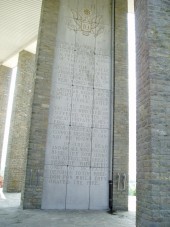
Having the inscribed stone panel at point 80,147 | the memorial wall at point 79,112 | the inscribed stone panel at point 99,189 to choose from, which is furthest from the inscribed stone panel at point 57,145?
the inscribed stone panel at point 99,189

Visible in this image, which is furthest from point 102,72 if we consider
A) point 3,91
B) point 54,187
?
point 3,91

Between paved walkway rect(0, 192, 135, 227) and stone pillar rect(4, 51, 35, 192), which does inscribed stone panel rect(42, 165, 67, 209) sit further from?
stone pillar rect(4, 51, 35, 192)

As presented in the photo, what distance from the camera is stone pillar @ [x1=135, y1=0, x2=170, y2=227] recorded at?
3590 mm

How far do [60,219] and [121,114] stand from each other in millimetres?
3656

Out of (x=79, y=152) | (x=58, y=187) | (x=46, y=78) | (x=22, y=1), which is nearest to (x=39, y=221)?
(x=58, y=187)

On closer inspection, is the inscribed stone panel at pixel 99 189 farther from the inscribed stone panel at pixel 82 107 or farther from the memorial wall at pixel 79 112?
the inscribed stone panel at pixel 82 107

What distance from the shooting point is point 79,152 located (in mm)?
7223

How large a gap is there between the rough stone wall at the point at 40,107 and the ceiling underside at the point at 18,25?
9.22 ft

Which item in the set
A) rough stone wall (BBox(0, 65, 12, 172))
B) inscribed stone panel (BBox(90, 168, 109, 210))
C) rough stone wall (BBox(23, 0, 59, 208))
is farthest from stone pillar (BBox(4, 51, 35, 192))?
inscribed stone panel (BBox(90, 168, 109, 210))

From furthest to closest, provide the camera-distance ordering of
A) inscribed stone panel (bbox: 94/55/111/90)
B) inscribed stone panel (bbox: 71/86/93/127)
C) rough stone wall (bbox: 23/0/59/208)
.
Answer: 1. inscribed stone panel (bbox: 94/55/111/90)
2. inscribed stone panel (bbox: 71/86/93/127)
3. rough stone wall (bbox: 23/0/59/208)

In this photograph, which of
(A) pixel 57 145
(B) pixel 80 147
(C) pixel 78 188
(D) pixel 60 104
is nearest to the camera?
(C) pixel 78 188

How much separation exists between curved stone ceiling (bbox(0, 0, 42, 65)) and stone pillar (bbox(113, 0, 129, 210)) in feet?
12.2

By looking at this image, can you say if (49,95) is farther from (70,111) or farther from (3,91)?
(3,91)

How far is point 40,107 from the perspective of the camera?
7137mm
